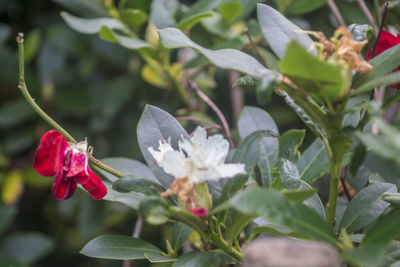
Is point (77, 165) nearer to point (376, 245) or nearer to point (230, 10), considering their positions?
point (376, 245)

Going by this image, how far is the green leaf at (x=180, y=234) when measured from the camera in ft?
2.10

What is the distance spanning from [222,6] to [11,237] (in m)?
0.98

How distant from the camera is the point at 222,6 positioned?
1081 millimetres

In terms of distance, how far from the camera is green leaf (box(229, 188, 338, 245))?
41 cm

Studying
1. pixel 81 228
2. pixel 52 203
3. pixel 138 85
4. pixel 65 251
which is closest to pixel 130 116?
pixel 138 85

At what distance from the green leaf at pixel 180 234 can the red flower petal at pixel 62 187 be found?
158mm

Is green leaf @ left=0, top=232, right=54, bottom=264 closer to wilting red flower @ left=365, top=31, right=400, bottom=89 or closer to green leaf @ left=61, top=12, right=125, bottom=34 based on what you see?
green leaf @ left=61, top=12, right=125, bottom=34

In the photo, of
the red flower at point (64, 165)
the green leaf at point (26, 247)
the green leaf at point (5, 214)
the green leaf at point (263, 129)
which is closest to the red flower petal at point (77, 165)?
the red flower at point (64, 165)

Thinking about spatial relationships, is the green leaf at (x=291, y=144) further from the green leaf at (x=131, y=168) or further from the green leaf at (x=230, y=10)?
the green leaf at (x=230, y=10)

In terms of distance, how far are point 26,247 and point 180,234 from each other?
3.08 feet

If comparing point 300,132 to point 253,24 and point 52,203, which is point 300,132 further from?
point 52,203

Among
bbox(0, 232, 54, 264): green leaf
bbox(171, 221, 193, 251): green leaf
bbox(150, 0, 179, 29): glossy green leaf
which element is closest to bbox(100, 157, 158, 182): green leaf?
bbox(171, 221, 193, 251): green leaf

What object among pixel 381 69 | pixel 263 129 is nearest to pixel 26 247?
pixel 263 129

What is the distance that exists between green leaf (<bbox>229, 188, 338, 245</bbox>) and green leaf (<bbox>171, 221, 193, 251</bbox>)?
0.22 m
